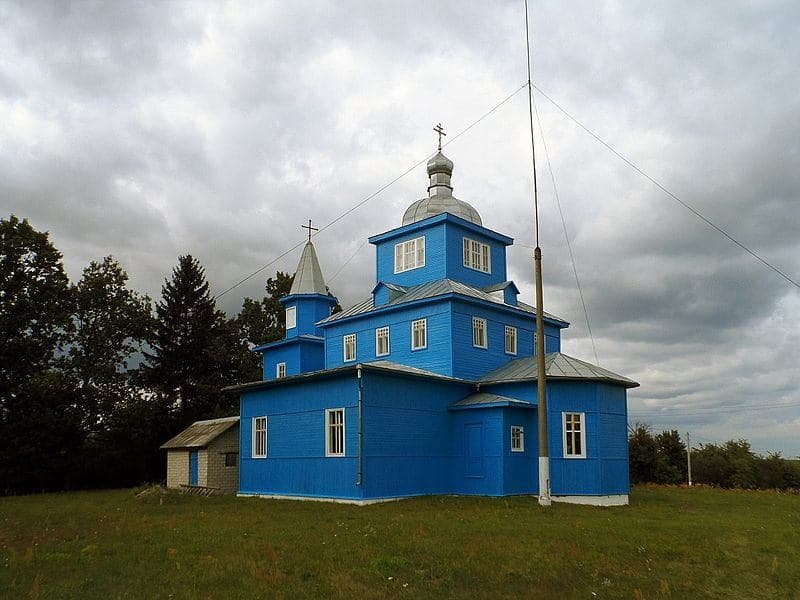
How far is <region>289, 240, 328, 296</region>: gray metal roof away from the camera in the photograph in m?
37.6

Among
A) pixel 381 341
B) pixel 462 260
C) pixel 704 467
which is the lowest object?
pixel 704 467

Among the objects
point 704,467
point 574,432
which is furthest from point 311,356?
point 704,467

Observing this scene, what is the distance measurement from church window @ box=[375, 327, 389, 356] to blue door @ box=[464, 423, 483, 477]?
5793 mm

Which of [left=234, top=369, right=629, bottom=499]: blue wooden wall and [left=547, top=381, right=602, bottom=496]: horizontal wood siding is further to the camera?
[left=547, top=381, right=602, bottom=496]: horizontal wood siding

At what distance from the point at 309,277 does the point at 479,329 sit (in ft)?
39.2

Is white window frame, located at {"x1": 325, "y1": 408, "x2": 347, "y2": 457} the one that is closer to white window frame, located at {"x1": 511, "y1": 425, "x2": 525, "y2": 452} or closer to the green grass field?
the green grass field

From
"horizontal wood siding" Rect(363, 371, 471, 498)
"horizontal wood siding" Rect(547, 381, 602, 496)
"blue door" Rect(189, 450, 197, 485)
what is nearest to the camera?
"horizontal wood siding" Rect(363, 371, 471, 498)

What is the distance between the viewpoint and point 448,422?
26.1 metres

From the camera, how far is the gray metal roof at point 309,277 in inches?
1481

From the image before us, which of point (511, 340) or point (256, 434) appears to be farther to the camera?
point (511, 340)

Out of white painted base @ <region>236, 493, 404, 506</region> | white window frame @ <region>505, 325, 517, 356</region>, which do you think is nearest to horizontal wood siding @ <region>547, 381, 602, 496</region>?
white painted base @ <region>236, 493, 404, 506</region>

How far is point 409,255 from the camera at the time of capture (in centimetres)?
3228

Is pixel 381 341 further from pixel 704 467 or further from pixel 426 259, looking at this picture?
pixel 704 467

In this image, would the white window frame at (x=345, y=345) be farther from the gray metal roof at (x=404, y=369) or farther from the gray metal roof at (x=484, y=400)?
the gray metal roof at (x=484, y=400)
